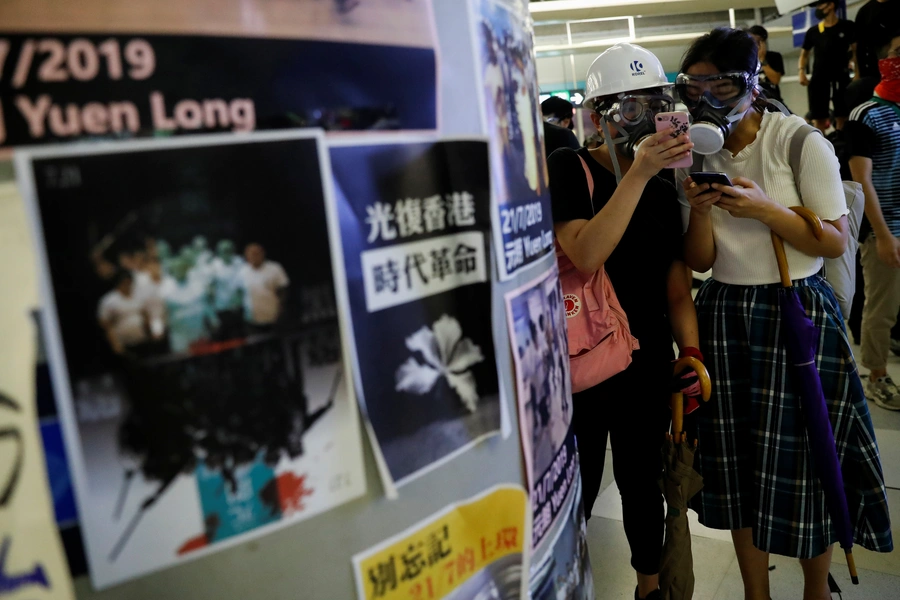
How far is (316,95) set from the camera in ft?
1.84

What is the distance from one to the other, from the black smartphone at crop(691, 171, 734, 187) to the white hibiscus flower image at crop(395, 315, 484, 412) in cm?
108

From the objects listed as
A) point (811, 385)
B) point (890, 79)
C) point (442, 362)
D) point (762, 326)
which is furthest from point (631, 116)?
point (890, 79)

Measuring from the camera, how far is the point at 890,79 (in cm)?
302

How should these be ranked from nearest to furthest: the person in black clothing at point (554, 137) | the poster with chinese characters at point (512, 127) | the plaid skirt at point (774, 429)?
1. the poster with chinese characters at point (512, 127)
2. the plaid skirt at point (774, 429)
3. the person in black clothing at point (554, 137)

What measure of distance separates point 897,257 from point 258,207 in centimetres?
345

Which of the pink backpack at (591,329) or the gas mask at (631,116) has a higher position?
the gas mask at (631,116)

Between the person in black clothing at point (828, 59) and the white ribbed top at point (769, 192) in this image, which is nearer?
the white ribbed top at point (769, 192)

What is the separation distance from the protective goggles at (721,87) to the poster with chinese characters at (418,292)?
1164 mm

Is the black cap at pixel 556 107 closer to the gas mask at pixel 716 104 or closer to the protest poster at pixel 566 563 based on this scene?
the gas mask at pixel 716 104

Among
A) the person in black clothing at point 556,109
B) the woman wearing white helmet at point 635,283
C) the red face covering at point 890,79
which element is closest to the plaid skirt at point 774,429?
the woman wearing white helmet at point 635,283

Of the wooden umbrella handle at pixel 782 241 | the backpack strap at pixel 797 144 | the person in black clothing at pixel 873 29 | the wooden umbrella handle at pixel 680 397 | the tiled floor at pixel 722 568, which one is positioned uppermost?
the person in black clothing at pixel 873 29

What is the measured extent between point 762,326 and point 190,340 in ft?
5.11

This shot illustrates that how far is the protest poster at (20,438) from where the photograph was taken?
450 mm

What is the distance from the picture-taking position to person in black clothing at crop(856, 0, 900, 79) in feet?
10.9
